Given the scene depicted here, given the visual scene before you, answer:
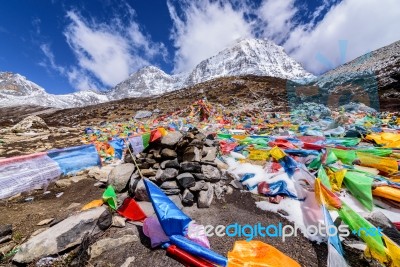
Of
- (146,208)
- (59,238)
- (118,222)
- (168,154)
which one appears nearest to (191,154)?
(168,154)

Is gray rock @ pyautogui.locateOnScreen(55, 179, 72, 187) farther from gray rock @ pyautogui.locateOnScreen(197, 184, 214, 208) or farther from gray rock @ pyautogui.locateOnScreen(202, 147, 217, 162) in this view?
gray rock @ pyautogui.locateOnScreen(197, 184, 214, 208)

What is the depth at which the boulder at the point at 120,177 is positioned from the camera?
5.22m

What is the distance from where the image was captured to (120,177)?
5.32 meters

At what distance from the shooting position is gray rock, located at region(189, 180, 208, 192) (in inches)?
188

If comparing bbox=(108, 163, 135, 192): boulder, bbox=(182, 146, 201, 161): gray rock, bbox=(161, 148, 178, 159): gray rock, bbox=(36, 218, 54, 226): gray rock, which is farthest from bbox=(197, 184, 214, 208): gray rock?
bbox=(36, 218, 54, 226): gray rock

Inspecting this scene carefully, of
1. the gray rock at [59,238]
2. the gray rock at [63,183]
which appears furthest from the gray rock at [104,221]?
the gray rock at [63,183]

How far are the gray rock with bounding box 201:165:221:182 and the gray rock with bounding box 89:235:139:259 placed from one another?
208 centimetres

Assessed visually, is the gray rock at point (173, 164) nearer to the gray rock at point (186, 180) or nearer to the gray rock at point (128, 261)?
the gray rock at point (186, 180)

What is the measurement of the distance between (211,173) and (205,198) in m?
0.81

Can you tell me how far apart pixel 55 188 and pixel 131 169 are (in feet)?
8.74

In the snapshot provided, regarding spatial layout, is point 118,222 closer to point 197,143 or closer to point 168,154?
point 168,154

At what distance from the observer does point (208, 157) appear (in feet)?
19.5

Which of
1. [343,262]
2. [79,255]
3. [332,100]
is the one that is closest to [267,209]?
[343,262]

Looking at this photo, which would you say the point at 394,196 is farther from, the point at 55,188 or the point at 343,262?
the point at 55,188
